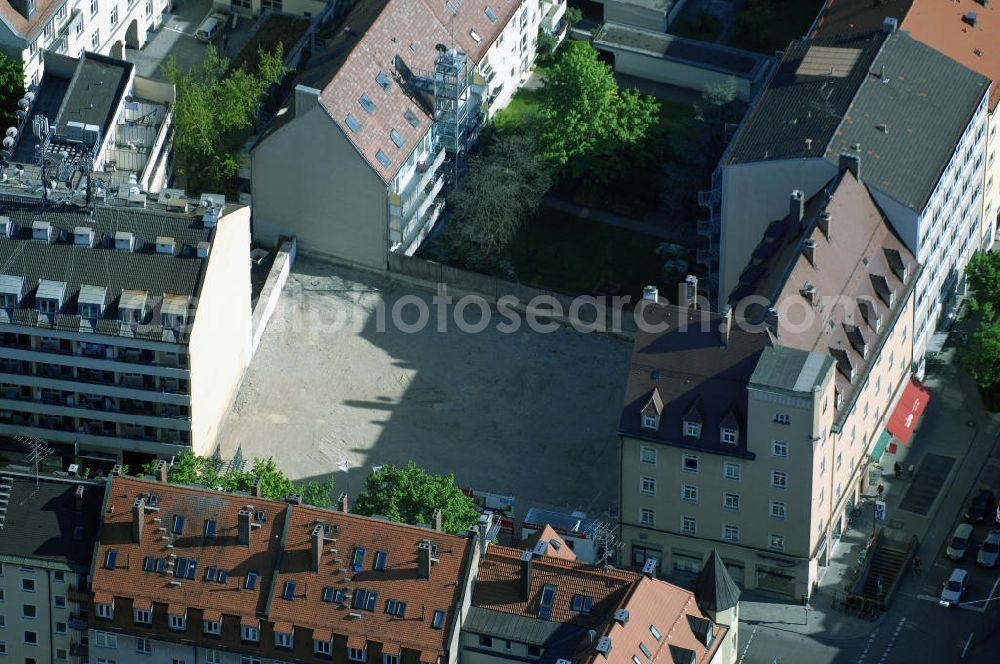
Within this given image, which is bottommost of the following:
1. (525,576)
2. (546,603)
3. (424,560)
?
(424,560)

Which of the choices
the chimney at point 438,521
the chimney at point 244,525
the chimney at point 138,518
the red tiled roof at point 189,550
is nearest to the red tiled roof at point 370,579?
the red tiled roof at point 189,550

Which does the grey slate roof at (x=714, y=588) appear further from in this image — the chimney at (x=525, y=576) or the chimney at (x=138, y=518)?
the chimney at (x=138, y=518)

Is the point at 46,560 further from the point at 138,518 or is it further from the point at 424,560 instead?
the point at 424,560

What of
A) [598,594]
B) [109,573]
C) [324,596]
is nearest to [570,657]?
[598,594]

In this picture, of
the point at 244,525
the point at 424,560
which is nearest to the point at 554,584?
the point at 424,560

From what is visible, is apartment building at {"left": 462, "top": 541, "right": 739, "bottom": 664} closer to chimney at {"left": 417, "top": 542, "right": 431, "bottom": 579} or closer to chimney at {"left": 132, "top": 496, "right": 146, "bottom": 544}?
chimney at {"left": 417, "top": 542, "right": 431, "bottom": 579}

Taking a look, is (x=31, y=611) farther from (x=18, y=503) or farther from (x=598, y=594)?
(x=598, y=594)

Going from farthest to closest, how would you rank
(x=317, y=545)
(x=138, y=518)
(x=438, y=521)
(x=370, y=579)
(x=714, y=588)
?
(x=714, y=588) → (x=438, y=521) → (x=138, y=518) → (x=317, y=545) → (x=370, y=579)
